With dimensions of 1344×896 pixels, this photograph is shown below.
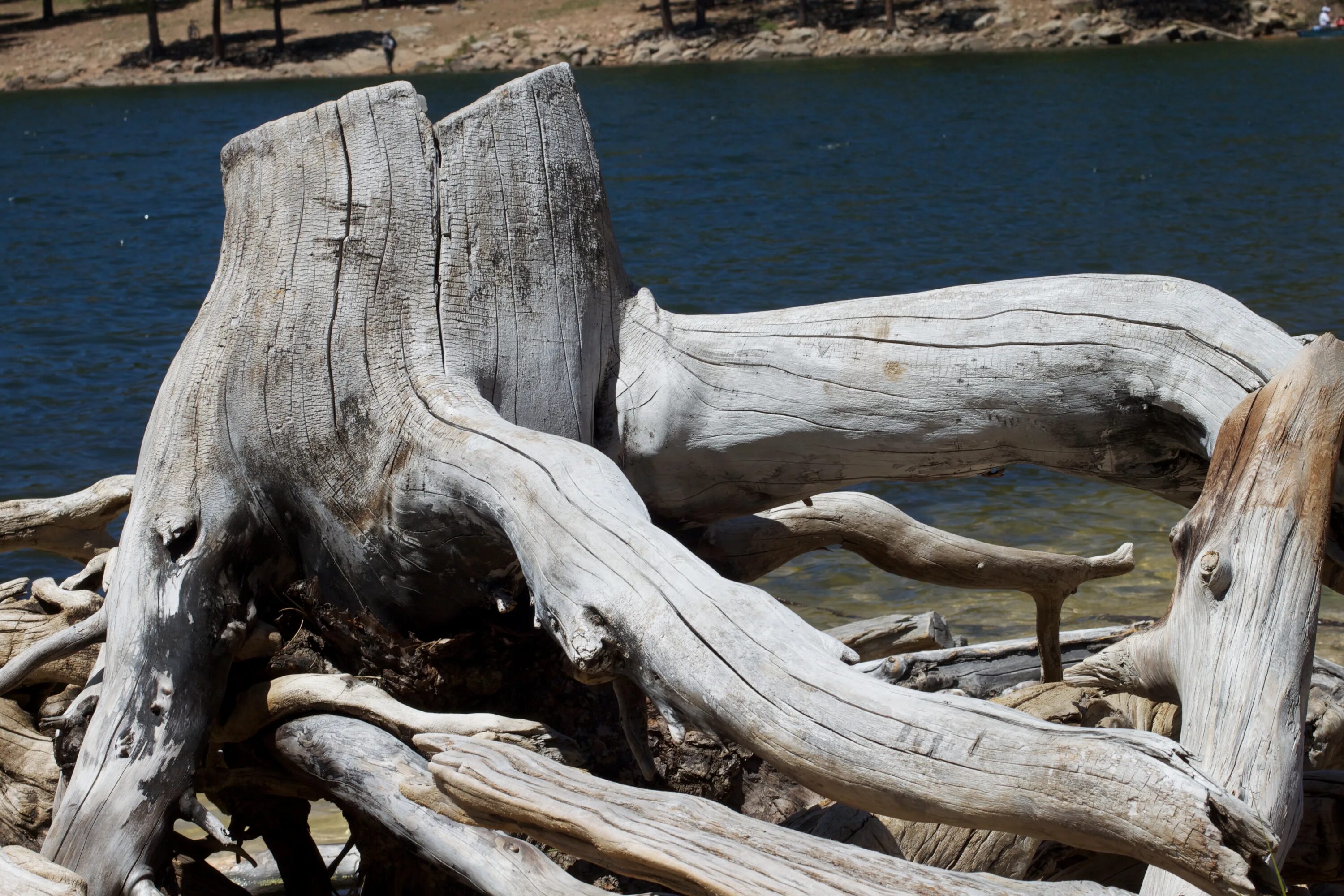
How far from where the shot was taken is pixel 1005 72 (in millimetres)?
38531

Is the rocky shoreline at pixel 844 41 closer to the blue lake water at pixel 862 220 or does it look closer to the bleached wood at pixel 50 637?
the blue lake water at pixel 862 220

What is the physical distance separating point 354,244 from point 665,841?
1.40m

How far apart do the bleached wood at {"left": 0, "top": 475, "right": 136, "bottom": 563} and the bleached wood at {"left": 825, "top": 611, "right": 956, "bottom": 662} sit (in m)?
2.25

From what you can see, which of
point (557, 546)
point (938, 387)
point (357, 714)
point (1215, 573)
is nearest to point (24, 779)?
point (357, 714)

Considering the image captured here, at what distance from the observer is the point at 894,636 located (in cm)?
411

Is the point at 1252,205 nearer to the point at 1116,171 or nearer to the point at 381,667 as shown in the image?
the point at 1116,171

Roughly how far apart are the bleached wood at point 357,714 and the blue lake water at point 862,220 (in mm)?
3321

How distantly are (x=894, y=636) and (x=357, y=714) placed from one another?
191 centimetres

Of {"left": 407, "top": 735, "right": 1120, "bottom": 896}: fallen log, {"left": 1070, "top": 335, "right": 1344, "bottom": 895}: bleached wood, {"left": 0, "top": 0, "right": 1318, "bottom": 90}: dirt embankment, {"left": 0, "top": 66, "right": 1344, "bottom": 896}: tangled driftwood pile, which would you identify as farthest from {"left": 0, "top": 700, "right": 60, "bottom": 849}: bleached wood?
{"left": 0, "top": 0, "right": 1318, "bottom": 90}: dirt embankment

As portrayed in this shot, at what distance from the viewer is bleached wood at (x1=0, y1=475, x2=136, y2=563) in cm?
415

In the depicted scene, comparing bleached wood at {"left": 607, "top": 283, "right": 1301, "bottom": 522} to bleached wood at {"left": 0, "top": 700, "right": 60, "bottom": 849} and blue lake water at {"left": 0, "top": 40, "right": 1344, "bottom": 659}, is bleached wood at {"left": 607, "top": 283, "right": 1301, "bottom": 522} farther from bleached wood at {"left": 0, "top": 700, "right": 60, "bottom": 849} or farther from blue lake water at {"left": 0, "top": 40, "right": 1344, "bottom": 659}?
blue lake water at {"left": 0, "top": 40, "right": 1344, "bottom": 659}

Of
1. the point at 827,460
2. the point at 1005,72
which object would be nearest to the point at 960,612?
the point at 827,460

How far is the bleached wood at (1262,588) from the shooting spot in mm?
2068

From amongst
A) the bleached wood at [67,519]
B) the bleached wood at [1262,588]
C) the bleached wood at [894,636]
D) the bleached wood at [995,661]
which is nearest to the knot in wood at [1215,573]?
the bleached wood at [1262,588]
